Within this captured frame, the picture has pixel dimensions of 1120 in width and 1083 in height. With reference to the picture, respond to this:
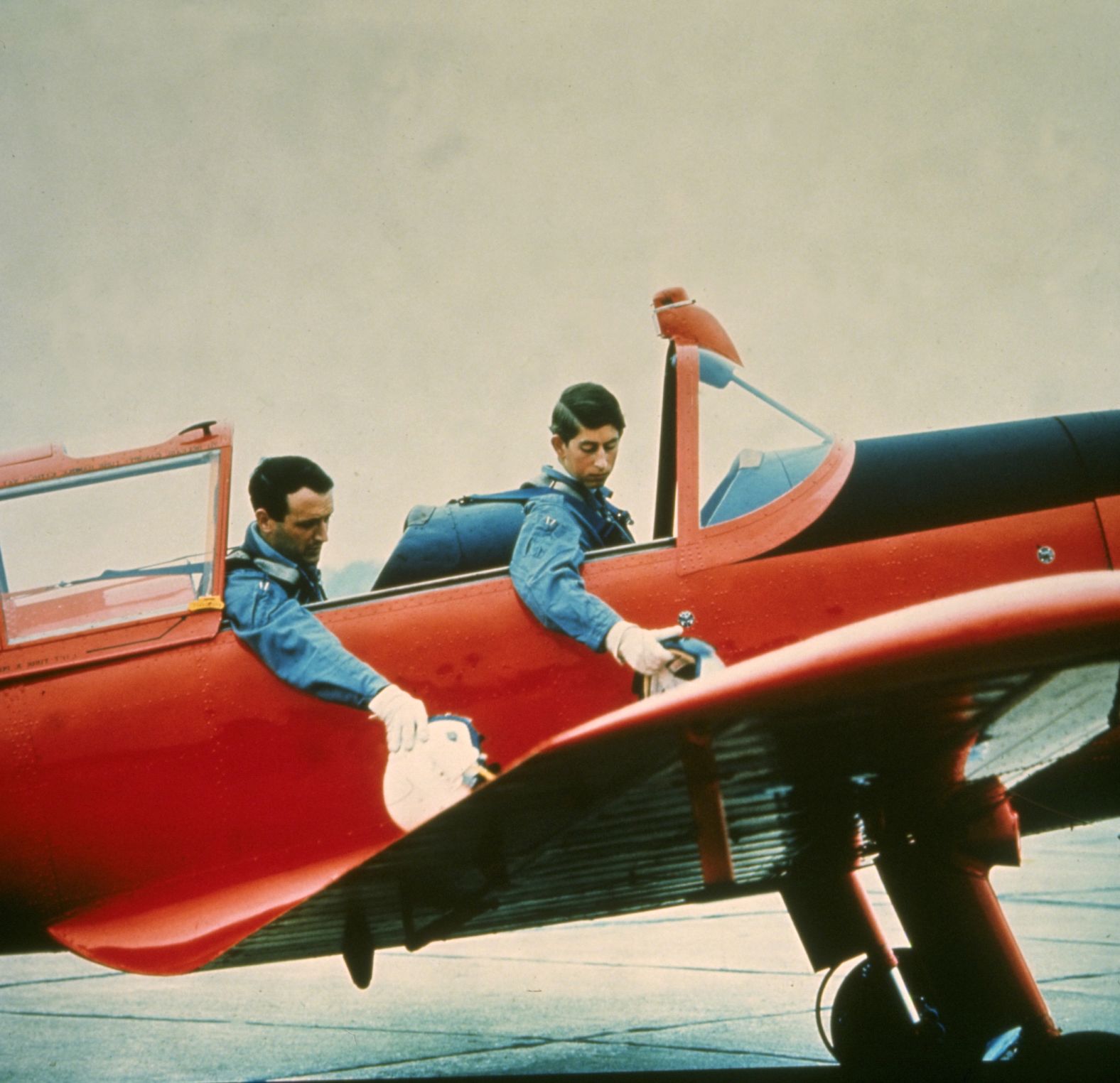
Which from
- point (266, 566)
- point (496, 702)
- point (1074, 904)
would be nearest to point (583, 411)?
point (496, 702)

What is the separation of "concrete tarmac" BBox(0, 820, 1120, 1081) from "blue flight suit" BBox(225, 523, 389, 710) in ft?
5.52

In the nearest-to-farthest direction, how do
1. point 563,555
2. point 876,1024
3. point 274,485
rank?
point 563,555 < point 274,485 < point 876,1024

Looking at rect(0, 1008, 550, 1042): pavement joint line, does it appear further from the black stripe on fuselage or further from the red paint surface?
the black stripe on fuselage

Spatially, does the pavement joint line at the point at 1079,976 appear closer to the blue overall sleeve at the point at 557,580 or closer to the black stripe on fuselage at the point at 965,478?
the black stripe on fuselage at the point at 965,478

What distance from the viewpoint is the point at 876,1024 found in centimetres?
325

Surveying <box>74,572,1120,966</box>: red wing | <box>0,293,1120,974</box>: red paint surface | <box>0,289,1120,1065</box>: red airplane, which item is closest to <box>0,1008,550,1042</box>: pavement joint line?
<box>0,289,1120,1065</box>: red airplane

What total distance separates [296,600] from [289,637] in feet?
0.53

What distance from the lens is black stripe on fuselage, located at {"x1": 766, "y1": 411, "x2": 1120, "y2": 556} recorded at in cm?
277

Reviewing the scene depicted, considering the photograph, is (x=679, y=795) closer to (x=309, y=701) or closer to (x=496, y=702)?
(x=496, y=702)

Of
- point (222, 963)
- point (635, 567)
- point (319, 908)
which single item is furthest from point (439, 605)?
point (222, 963)

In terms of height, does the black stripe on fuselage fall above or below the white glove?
above

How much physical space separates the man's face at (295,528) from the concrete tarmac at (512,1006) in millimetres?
1901

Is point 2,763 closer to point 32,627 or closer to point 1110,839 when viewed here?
point 32,627

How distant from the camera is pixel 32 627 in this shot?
2852mm
